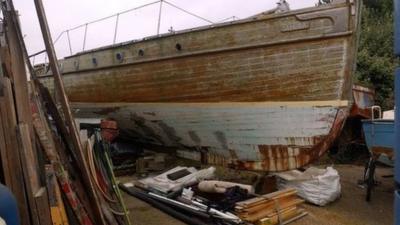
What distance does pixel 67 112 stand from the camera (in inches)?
132

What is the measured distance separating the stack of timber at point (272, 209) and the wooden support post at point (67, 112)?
186cm

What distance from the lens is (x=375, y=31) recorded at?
1378cm

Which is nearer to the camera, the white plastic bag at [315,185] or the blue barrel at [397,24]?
the blue barrel at [397,24]

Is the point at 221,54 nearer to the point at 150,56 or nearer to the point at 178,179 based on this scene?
the point at 150,56

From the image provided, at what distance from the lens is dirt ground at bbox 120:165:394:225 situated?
5.16 m

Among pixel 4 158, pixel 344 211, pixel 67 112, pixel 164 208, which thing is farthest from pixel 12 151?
pixel 344 211

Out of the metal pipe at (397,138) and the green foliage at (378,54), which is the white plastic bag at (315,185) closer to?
the metal pipe at (397,138)

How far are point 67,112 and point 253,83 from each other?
3464 millimetres

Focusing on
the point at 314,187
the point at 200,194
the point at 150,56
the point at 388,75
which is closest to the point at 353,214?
the point at 314,187

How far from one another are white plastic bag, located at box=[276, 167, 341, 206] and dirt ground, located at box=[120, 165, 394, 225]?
0.40 ft

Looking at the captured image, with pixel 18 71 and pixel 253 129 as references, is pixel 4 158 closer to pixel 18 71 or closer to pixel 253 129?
pixel 18 71

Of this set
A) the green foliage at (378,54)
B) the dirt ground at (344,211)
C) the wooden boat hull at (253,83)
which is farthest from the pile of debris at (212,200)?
the green foliage at (378,54)

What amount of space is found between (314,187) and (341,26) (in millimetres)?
2327

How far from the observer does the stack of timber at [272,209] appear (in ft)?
15.5
